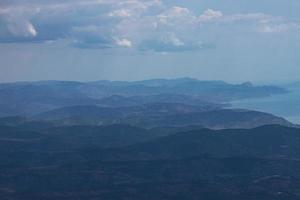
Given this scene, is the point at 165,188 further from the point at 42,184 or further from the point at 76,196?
the point at 42,184

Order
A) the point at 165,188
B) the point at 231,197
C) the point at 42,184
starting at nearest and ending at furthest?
the point at 231,197 < the point at 165,188 < the point at 42,184

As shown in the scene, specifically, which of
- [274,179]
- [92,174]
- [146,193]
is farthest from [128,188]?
[274,179]

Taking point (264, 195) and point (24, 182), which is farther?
point (24, 182)

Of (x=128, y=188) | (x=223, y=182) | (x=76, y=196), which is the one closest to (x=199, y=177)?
(x=223, y=182)

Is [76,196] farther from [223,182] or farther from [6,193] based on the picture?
[223,182]

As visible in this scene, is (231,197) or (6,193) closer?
(231,197)

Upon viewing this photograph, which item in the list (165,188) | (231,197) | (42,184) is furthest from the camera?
(42,184)

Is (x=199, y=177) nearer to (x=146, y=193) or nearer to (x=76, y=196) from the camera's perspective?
(x=146, y=193)

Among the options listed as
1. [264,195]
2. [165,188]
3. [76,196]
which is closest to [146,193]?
[165,188]
